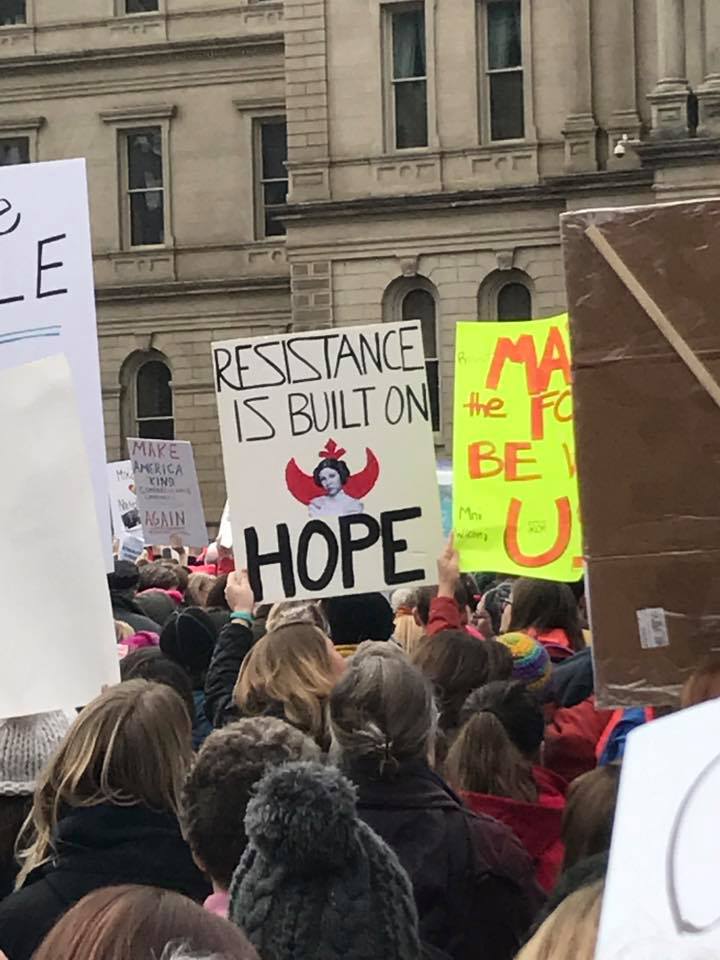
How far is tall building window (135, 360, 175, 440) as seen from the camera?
34906mm

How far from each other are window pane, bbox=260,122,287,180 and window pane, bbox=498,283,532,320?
22.8 ft

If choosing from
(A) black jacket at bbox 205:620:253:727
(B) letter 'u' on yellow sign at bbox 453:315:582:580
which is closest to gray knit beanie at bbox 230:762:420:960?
(A) black jacket at bbox 205:620:253:727

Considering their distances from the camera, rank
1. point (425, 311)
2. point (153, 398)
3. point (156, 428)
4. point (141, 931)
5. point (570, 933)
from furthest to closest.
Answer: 1. point (153, 398)
2. point (156, 428)
3. point (425, 311)
4. point (141, 931)
5. point (570, 933)

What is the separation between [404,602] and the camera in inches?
341

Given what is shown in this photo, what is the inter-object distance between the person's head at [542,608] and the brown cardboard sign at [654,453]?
2760 millimetres

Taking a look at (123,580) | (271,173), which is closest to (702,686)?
(123,580)

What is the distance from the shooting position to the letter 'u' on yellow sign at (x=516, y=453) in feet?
25.1

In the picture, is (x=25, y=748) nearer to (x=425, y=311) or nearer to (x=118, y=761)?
(x=118, y=761)

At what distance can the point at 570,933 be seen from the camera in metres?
2.25

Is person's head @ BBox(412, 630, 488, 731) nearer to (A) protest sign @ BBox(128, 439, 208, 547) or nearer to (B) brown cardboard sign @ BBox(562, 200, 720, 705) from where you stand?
(B) brown cardboard sign @ BBox(562, 200, 720, 705)

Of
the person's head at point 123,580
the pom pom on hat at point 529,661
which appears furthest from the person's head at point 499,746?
the person's head at point 123,580

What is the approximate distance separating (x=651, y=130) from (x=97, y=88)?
12509 mm

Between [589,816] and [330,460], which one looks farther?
[330,460]

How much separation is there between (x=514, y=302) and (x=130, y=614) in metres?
22.1
